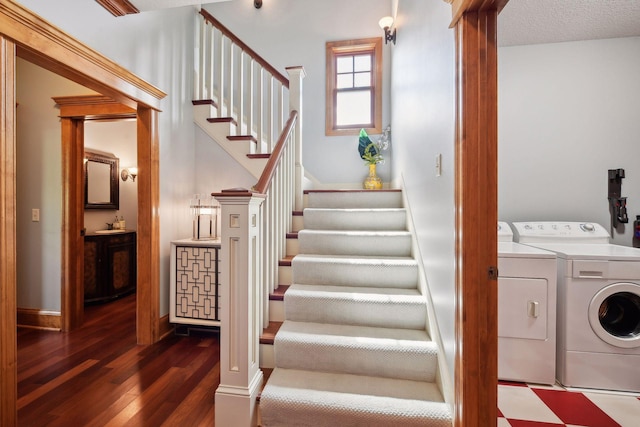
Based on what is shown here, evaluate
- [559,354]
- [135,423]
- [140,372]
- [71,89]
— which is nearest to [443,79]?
[559,354]

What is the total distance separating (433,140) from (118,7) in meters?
2.40

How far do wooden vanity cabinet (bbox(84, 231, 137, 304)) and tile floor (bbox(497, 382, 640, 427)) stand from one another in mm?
4128

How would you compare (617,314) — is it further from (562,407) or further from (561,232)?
(562,407)

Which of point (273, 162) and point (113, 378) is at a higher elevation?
point (273, 162)

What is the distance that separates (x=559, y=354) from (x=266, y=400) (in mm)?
1982

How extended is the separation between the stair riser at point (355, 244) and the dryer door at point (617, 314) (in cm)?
123

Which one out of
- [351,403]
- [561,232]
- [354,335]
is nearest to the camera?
[351,403]

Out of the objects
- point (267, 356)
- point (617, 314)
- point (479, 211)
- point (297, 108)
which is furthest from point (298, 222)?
point (617, 314)

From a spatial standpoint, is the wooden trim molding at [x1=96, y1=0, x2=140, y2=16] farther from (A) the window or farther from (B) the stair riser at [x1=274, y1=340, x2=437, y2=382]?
(B) the stair riser at [x1=274, y1=340, x2=437, y2=382]

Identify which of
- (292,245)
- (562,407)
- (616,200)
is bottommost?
(562,407)

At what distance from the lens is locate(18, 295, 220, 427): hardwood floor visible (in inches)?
63.2

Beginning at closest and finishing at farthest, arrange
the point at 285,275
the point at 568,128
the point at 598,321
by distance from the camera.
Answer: the point at 598,321 < the point at 285,275 < the point at 568,128

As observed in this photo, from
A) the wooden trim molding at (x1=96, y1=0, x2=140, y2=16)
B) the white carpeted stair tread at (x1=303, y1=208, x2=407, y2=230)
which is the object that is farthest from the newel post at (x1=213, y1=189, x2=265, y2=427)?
the wooden trim molding at (x1=96, y1=0, x2=140, y2=16)

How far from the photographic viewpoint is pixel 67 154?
2736mm
